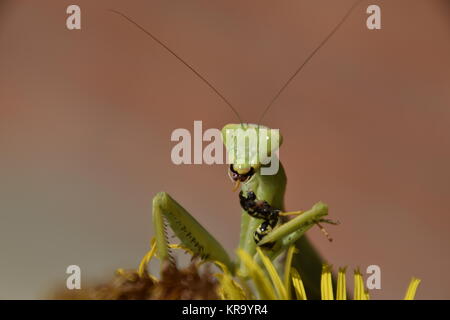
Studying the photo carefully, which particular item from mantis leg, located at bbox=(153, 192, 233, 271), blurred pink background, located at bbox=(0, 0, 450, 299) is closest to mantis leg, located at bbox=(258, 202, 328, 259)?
mantis leg, located at bbox=(153, 192, 233, 271)

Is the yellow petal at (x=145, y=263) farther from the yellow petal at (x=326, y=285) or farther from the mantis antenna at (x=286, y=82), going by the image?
the mantis antenna at (x=286, y=82)

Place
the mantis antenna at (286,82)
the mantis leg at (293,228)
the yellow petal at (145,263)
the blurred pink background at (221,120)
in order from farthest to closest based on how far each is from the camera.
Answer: the mantis antenna at (286,82) → the blurred pink background at (221,120) → the mantis leg at (293,228) → the yellow petal at (145,263)

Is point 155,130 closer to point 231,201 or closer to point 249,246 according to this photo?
point 231,201

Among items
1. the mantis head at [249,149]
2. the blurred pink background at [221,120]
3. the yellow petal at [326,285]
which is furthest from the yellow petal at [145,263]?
the blurred pink background at [221,120]

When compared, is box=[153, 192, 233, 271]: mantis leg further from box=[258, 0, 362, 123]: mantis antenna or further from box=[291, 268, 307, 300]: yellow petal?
box=[258, 0, 362, 123]: mantis antenna
